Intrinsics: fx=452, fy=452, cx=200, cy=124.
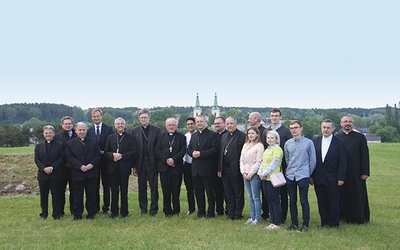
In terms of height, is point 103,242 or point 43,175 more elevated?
point 43,175

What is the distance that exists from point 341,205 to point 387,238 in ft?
4.87

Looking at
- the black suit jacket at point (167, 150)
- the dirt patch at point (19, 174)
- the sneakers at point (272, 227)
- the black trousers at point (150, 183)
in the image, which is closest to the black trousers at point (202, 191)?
the black suit jacket at point (167, 150)

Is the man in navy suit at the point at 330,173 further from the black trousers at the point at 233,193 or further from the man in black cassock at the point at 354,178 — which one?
the black trousers at the point at 233,193

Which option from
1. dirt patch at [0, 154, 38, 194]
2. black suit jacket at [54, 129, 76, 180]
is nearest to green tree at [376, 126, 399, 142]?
dirt patch at [0, 154, 38, 194]

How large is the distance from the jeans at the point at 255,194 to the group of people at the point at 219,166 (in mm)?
21

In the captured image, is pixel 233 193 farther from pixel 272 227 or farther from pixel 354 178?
pixel 354 178

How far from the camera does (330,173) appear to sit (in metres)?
9.05

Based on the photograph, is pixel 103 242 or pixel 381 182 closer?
pixel 103 242

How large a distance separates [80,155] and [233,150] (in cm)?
335

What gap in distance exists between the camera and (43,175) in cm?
997

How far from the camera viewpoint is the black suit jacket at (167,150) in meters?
10.3

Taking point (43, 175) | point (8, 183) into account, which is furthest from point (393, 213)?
point (8, 183)

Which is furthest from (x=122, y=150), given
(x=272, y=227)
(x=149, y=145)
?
(x=272, y=227)

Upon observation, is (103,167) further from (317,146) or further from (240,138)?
(317,146)
